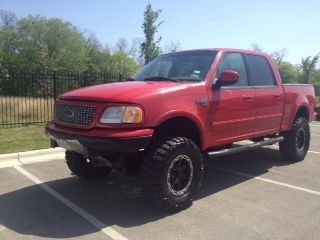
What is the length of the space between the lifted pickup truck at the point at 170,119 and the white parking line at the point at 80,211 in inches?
22.3

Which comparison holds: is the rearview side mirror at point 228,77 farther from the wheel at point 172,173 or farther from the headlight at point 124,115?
the headlight at point 124,115

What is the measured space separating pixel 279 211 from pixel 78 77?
10402mm

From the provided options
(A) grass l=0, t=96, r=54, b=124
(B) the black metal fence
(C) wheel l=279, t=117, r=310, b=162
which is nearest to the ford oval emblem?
(C) wheel l=279, t=117, r=310, b=162

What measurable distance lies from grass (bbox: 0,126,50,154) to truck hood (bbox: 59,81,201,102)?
3710mm

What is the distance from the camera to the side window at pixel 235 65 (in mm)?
6070

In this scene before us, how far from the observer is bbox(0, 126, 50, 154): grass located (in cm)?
863

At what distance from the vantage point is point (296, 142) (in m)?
7.98

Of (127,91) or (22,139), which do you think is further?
(22,139)

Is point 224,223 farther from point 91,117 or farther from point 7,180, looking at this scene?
point 7,180

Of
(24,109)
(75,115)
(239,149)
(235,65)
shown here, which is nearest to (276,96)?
(235,65)

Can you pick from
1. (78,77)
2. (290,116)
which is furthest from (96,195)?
(78,77)

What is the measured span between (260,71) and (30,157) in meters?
4.66

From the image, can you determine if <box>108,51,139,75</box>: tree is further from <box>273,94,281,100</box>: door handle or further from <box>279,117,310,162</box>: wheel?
<box>273,94,281,100</box>: door handle

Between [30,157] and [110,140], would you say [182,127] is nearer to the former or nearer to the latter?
[110,140]
